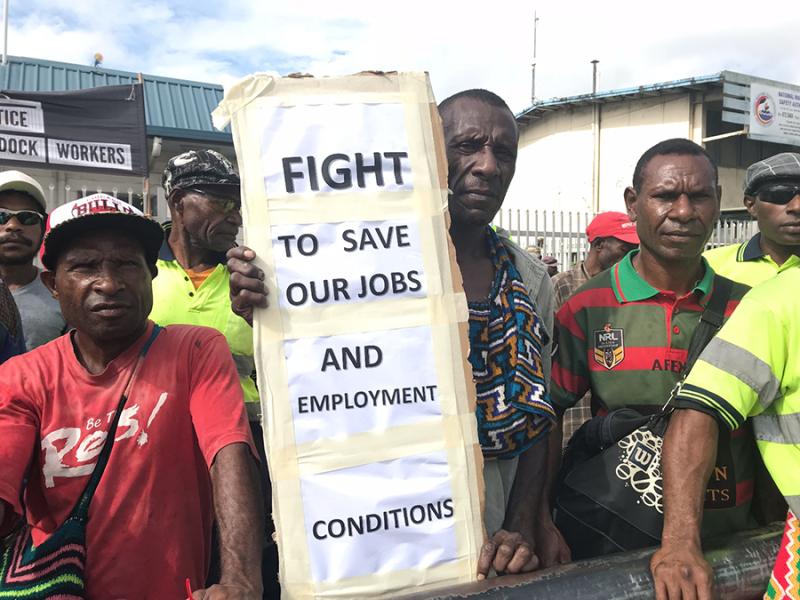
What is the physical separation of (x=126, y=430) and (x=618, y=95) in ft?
65.2

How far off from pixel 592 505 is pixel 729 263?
2070mm

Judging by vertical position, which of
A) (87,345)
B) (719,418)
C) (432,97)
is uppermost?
(432,97)

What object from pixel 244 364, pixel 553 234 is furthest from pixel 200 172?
pixel 553 234

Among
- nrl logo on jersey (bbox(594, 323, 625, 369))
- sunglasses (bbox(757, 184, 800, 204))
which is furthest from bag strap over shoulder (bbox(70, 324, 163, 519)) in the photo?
sunglasses (bbox(757, 184, 800, 204))

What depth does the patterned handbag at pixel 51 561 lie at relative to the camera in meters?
1.61

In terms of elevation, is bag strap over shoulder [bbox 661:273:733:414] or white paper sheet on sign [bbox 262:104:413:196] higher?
white paper sheet on sign [bbox 262:104:413:196]

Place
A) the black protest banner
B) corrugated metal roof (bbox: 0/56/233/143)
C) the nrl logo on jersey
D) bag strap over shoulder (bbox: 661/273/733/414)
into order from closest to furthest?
1. bag strap over shoulder (bbox: 661/273/733/414)
2. the nrl logo on jersey
3. the black protest banner
4. corrugated metal roof (bbox: 0/56/233/143)

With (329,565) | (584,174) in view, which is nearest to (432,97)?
(329,565)

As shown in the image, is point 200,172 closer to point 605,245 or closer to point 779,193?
point 779,193

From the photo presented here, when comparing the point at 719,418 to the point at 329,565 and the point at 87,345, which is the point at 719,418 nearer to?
the point at 329,565

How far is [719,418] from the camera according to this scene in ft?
5.80

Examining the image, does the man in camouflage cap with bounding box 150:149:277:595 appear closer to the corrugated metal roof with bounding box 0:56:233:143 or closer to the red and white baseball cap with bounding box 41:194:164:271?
the red and white baseball cap with bounding box 41:194:164:271

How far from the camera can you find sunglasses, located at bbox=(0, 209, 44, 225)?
3.29 meters

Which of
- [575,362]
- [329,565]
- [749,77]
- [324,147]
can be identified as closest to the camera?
[329,565]
